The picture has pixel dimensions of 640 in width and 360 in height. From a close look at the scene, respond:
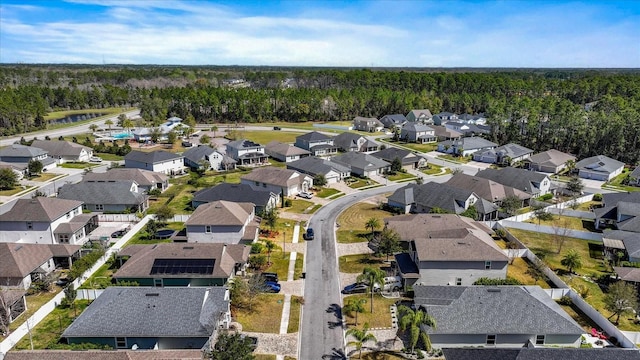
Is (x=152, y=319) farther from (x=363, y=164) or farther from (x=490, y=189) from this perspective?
(x=363, y=164)

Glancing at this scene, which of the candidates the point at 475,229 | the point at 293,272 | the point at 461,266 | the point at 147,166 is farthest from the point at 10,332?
the point at 147,166

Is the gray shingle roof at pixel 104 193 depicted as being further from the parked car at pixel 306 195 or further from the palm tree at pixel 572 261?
the palm tree at pixel 572 261

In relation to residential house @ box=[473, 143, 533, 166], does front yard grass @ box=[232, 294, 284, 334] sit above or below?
below

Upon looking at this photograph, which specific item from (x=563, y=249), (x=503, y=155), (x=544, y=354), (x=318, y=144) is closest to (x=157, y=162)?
(x=318, y=144)

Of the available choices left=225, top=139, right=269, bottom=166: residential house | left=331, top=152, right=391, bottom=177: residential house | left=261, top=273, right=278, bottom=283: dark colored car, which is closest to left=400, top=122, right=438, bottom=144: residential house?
left=331, top=152, right=391, bottom=177: residential house

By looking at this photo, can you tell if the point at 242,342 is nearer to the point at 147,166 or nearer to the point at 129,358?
the point at 129,358

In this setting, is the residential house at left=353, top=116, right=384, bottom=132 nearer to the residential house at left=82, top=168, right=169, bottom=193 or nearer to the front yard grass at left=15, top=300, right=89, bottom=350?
the residential house at left=82, top=168, right=169, bottom=193
